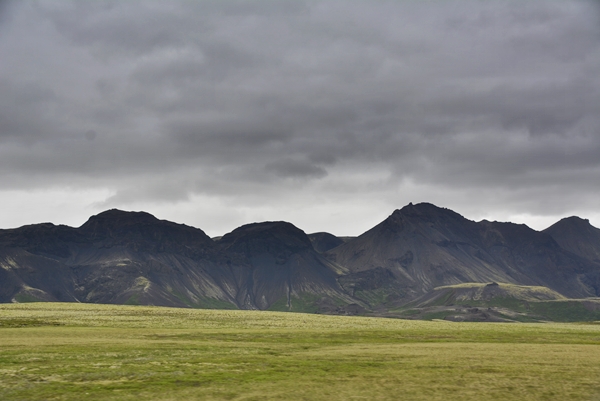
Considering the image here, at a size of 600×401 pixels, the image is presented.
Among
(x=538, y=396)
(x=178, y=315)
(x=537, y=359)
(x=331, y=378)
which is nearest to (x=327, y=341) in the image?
(x=537, y=359)

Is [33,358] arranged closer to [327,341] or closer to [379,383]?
[379,383]

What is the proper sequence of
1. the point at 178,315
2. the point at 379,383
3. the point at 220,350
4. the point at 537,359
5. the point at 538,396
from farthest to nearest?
the point at 178,315, the point at 220,350, the point at 537,359, the point at 379,383, the point at 538,396

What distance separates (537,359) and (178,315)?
100 metres

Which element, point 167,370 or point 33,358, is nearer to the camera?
point 167,370

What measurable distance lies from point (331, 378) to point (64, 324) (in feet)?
254

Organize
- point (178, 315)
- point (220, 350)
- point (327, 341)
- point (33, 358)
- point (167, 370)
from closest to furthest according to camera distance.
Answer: point (167, 370) → point (33, 358) → point (220, 350) → point (327, 341) → point (178, 315)

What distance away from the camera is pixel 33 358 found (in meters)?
53.0

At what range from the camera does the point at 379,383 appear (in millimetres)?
44156

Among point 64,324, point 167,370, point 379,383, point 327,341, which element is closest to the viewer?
point 379,383

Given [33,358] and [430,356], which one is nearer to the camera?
[33,358]

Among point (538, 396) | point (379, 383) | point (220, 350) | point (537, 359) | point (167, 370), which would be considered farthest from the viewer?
point (220, 350)

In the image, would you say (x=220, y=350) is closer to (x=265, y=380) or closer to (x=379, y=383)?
(x=265, y=380)

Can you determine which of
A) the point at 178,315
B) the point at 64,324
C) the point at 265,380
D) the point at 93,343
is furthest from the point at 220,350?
the point at 178,315

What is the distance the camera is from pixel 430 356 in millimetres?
62906
